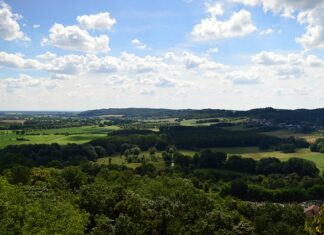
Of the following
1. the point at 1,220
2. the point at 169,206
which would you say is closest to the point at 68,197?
the point at 169,206

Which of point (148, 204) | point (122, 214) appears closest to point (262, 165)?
point (148, 204)

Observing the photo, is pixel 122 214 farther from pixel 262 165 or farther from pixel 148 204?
pixel 262 165

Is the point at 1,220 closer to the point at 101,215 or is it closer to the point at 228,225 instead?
the point at 101,215

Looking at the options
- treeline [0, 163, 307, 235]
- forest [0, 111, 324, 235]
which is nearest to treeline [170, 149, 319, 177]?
forest [0, 111, 324, 235]

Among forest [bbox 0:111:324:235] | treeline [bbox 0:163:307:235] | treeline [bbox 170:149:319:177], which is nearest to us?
treeline [bbox 0:163:307:235]

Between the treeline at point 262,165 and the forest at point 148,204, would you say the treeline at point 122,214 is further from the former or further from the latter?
the treeline at point 262,165

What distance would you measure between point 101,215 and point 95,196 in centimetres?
778

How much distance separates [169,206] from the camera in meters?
80.4

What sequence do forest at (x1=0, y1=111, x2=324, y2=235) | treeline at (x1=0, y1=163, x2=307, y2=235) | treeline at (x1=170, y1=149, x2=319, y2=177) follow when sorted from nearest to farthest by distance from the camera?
treeline at (x1=0, y1=163, x2=307, y2=235)
forest at (x1=0, y1=111, x2=324, y2=235)
treeline at (x1=170, y1=149, x2=319, y2=177)

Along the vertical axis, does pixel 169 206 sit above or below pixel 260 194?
above

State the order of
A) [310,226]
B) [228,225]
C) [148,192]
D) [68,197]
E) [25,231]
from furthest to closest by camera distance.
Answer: [148,192] < [68,197] < [228,225] < [25,231] < [310,226]

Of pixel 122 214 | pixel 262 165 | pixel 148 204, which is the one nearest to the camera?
pixel 122 214

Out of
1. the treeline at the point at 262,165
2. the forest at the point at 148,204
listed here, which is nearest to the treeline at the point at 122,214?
the forest at the point at 148,204

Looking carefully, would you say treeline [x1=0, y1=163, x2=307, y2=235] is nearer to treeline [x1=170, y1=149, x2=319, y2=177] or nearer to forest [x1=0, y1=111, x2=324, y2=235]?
forest [x1=0, y1=111, x2=324, y2=235]
